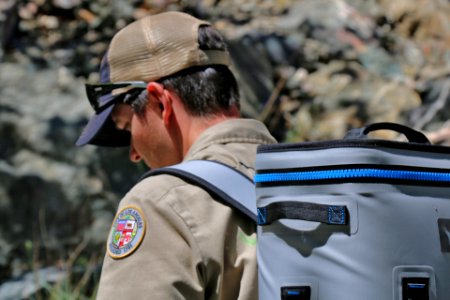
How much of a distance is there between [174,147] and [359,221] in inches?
39.8

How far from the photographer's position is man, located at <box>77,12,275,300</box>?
2.07m

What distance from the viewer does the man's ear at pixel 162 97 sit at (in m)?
2.57

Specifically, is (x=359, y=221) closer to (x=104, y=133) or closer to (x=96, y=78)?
(x=104, y=133)

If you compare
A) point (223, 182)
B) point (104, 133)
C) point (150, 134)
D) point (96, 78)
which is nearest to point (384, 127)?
point (223, 182)

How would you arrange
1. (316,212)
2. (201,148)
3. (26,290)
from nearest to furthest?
1. (316,212)
2. (201,148)
3. (26,290)

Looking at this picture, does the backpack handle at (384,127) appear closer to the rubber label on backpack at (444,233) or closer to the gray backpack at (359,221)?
the gray backpack at (359,221)

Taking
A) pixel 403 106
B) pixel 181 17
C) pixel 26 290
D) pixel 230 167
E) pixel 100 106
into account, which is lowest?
pixel 26 290

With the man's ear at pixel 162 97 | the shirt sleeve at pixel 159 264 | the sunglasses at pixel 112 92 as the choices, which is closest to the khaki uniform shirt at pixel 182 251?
the shirt sleeve at pixel 159 264

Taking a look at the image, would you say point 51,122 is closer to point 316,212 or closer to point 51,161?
point 51,161

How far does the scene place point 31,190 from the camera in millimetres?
5293

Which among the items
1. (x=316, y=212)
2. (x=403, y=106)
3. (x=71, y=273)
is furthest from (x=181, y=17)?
(x=403, y=106)

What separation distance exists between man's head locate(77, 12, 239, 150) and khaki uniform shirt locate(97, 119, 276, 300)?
47 cm

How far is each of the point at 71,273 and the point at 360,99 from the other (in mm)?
3405

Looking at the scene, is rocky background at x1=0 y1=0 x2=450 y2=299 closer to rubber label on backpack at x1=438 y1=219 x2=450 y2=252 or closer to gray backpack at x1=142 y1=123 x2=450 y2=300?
gray backpack at x1=142 y1=123 x2=450 y2=300
